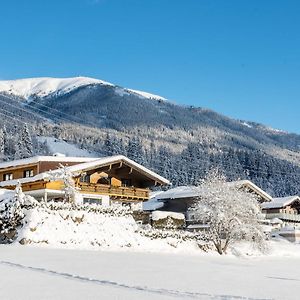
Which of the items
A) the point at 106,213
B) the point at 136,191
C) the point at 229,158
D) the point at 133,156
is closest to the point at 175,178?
the point at 133,156

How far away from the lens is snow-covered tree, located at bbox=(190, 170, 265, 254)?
3906 cm

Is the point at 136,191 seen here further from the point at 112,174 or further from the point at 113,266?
the point at 113,266

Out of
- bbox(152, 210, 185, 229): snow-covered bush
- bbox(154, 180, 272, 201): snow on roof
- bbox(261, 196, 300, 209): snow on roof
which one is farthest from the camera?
bbox(261, 196, 300, 209): snow on roof

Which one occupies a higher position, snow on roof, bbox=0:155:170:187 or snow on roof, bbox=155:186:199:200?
snow on roof, bbox=0:155:170:187

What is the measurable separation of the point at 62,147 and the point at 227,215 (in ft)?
430

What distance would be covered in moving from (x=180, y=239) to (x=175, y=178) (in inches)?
3142

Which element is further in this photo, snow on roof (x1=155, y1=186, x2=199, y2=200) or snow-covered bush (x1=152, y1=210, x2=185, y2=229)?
snow on roof (x1=155, y1=186, x2=199, y2=200)

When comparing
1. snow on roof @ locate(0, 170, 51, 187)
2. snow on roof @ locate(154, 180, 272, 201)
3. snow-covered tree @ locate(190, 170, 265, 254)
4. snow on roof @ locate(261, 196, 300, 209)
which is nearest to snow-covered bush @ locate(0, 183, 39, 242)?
snow on roof @ locate(0, 170, 51, 187)

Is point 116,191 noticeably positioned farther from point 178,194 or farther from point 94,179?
point 178,194

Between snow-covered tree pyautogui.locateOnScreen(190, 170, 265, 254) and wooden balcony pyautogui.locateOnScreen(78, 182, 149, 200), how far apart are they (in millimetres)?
9153

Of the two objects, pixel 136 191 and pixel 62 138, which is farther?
pixel 62 138

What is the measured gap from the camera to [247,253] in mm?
39625

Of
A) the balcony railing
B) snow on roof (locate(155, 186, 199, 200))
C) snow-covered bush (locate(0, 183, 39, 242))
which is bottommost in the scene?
the balcony railing

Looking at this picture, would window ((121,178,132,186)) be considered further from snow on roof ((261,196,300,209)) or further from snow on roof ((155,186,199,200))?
snow on roof ((261,196,300,209))
